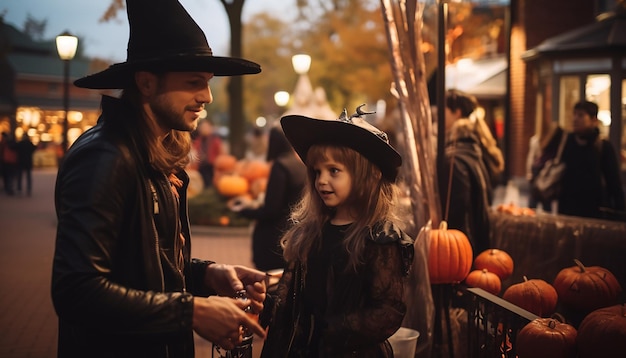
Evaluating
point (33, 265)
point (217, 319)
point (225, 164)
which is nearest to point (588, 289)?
point (217, 319)

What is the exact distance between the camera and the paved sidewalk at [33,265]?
22.4 ft

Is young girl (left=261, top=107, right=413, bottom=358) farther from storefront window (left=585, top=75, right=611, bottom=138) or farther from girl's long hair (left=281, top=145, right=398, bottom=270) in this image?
storefront window (left=585, top=75, right=611, bottom=138)

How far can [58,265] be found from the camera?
2.25 meters

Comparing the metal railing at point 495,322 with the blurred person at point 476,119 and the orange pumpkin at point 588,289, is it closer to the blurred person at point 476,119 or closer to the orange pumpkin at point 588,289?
the orange pumpkin at point 588,289

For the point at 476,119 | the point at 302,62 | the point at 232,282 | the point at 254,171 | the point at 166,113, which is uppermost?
the point at 302,62

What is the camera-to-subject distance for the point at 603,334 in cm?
386

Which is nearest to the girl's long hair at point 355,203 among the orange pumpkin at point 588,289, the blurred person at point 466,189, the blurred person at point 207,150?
the orange pumpkin at point 588,289

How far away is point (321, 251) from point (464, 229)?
9.71 feet

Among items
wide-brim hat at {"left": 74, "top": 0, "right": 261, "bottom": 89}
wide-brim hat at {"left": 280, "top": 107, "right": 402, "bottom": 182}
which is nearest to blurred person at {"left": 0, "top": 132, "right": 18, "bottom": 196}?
wide-brim hat at {"left": 280, "top": 107, "right": 402, "bottom": 182}

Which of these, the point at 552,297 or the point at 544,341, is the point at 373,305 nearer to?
the point at 544,341

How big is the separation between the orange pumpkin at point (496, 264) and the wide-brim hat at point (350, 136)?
2.23 meters

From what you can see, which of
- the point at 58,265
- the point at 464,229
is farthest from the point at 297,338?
the point at 464,229

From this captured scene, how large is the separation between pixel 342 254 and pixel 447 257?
2.06 m

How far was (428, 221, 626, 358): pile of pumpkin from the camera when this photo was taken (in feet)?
12.8
